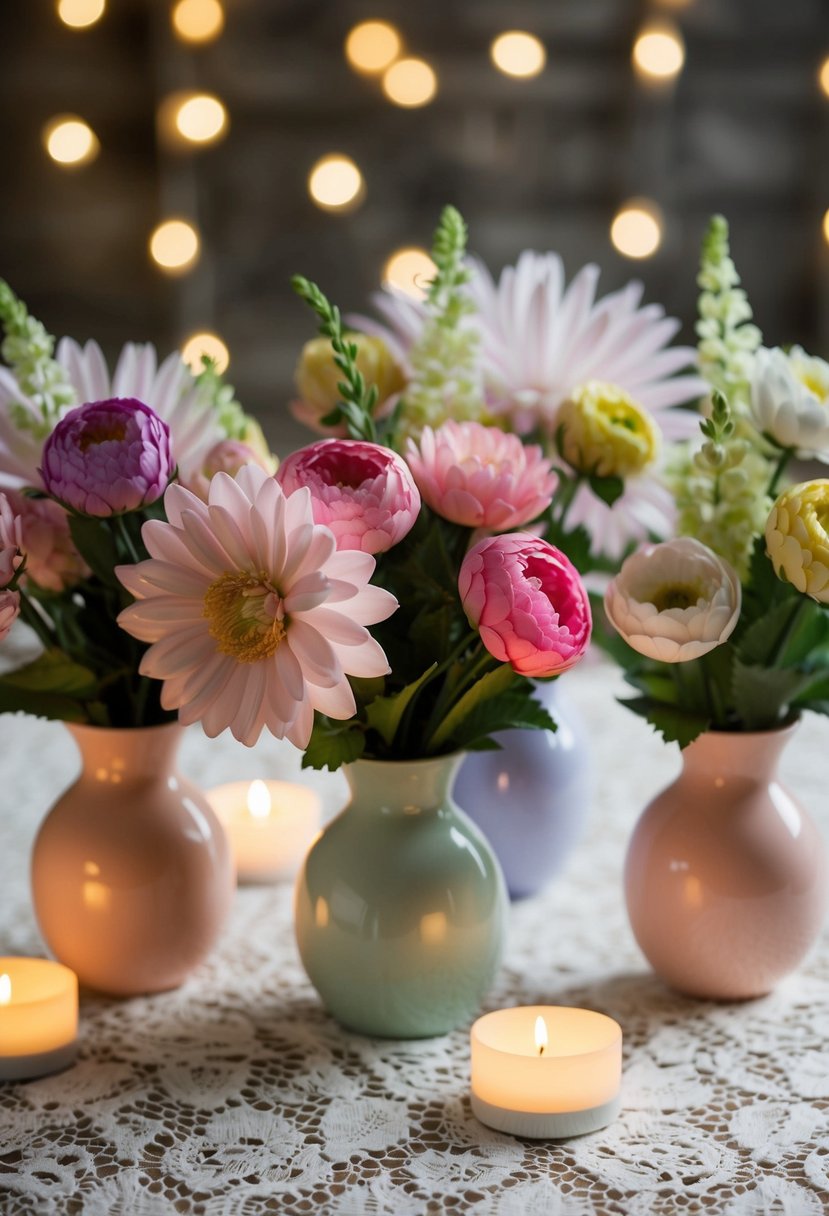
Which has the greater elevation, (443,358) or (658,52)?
(658,52)

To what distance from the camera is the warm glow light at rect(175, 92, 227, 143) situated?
273cm

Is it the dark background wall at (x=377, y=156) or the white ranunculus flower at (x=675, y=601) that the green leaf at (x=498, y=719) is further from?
the dark background wall at (x=377, y=156)

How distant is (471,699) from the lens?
2.52 feet

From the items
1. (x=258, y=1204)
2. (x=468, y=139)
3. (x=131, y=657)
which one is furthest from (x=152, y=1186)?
(x=468, y=139)

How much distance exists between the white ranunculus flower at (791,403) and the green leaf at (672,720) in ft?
0.58

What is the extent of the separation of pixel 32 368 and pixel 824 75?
236 cm

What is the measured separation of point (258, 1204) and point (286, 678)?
0.83 ft

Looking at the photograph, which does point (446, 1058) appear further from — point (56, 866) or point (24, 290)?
point (24, 290)

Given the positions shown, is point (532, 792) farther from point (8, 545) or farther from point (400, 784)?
point (8, 545)

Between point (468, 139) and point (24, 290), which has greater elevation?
point (468, 139)

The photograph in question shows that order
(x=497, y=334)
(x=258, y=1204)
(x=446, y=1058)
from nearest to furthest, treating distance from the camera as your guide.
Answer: (x=258, y=1204), (x=446, y=1058), (x=497, y=334)

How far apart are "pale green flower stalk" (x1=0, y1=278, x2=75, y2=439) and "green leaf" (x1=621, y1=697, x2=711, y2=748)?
40cm

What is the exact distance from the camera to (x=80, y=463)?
28.5 inches

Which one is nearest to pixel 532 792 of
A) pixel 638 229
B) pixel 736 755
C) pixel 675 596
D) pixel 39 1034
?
pixel 736 755
